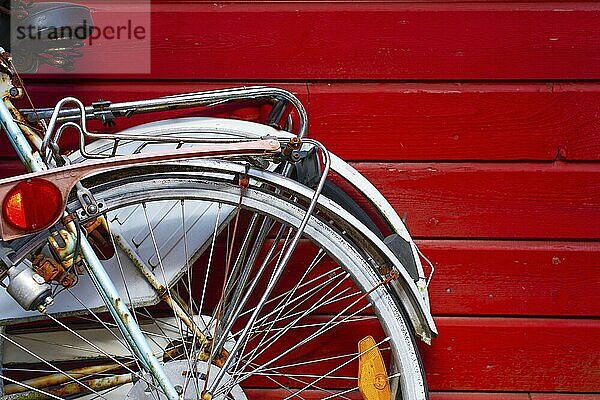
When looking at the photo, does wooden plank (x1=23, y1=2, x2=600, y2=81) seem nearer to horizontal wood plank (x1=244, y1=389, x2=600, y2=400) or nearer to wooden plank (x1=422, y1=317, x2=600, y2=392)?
wooden plank (x1=422, y1=317, x2=600, y2=392)

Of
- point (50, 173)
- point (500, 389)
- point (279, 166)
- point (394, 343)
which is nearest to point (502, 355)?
point (500, 389)

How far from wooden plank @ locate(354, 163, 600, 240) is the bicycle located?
18cm

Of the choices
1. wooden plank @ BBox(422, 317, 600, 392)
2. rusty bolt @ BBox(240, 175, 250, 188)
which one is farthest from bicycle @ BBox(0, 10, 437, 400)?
wooden plank @ BBox(422, 317, 600, 392)

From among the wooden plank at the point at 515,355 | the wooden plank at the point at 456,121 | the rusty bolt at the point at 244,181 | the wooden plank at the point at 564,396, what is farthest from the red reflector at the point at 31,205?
the wooden plank at the point at 564,396

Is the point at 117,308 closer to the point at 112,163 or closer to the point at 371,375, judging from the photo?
the point at 112,163

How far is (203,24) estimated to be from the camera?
5.34 ft

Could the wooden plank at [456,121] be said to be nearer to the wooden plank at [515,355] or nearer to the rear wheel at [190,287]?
the rear wheel at [190,287]

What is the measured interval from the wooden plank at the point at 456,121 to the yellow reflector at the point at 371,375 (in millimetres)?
468

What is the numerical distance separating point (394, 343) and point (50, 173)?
0.67 m

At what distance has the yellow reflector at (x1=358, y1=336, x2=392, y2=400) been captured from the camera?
4.51ft

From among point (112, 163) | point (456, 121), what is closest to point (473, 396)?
point (456, 121)

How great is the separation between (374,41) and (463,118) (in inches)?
10.2

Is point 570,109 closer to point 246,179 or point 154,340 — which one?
point 246,179

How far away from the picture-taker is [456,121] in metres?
1.66
